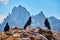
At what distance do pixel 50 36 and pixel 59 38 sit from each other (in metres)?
8.95

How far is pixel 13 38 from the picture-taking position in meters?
31.0

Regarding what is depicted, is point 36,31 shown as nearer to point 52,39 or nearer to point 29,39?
point 52,39

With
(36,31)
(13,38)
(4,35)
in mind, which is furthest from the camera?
(36,31)

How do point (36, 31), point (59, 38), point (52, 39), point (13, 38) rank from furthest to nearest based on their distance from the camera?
point (59, 38), point (52, 39), point (36, 31), point (13, 38)

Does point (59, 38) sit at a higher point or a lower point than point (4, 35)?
lower

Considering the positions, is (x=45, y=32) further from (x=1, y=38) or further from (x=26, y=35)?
(x=1, y=38)

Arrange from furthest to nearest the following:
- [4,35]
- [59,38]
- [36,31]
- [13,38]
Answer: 1. [59,38]
2. [36,31]
3. [4,35]
4. [13,38]

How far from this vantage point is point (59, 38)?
52.3 meters

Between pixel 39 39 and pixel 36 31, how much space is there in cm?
562

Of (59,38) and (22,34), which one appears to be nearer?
(22,34)

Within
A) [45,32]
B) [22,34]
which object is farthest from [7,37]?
[45,32]

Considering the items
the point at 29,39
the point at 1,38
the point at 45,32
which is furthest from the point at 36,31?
the point at 1,38

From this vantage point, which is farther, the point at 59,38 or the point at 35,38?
the point at 59,38

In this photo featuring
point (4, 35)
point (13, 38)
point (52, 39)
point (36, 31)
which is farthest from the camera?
point (52, 39)
